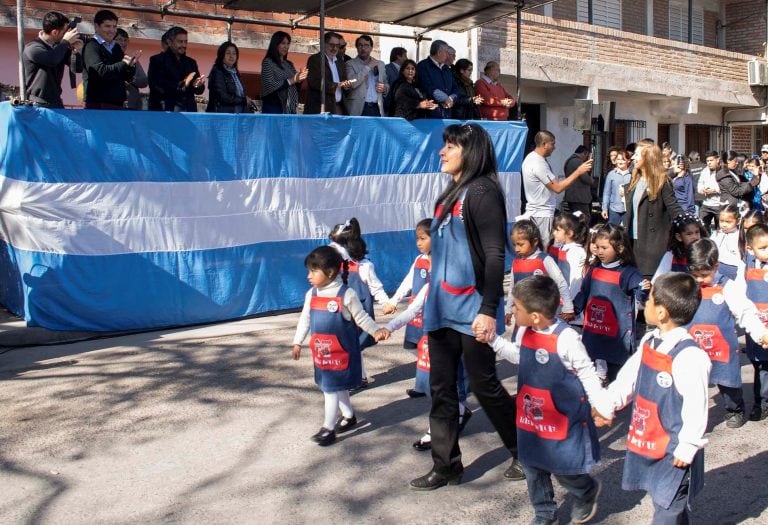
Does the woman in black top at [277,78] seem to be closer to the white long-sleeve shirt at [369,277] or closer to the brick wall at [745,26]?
the white long-sleeve shirt at [369,277]

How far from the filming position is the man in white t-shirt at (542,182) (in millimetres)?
Result: 8633

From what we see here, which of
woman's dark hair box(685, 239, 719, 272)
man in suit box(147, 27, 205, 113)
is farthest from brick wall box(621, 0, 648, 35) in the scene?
woman's dark hair box(685, 239, 719, 272)

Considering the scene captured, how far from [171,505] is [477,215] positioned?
217cm

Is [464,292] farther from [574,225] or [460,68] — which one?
[460,68]

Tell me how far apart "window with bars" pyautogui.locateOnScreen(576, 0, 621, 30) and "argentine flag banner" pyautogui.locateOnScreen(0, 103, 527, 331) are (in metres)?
9.74

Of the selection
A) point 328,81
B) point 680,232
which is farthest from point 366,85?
point 680,232

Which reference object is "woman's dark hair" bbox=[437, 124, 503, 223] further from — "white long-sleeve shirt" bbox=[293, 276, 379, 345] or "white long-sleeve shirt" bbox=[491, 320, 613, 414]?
"white long-sleeve shirt" bbox=[293, 276, 379, 345]

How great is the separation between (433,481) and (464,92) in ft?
25.2

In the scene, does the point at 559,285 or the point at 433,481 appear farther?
the point at 559,285

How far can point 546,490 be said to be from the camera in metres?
3.94

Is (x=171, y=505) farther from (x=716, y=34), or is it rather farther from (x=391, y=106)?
(x=716, y=34)

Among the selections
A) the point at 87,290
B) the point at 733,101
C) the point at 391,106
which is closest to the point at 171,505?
the point at 87,290

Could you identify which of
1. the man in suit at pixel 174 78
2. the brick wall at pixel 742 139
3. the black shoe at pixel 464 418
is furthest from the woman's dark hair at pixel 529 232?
the brick wall at pixel 742 139

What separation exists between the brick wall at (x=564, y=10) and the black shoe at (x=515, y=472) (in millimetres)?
14186
